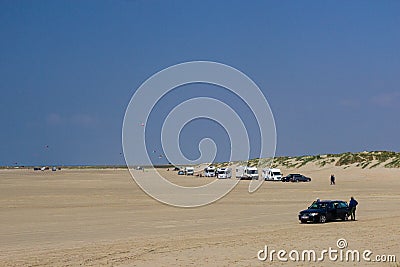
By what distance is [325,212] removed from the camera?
32312 mm

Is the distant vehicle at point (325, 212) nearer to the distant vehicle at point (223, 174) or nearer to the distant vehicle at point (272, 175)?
the distant vehicle at point (272, 175)

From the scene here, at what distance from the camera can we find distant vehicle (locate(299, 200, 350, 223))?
31.7m

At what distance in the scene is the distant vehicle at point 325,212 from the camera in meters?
31.7

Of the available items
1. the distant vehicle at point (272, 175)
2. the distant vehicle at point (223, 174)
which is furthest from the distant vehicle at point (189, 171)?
the distant vehicle at point (272, 175)

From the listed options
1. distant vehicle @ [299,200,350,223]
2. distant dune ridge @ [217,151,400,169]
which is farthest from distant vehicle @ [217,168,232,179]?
distant vehicle @ [299,200,350,223]

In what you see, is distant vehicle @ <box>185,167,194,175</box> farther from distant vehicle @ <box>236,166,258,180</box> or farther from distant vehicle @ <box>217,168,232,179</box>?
distant vehicle @ <box>236,166,258,180</box>

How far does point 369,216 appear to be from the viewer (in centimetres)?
3584

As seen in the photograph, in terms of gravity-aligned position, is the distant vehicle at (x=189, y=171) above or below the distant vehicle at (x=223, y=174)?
above

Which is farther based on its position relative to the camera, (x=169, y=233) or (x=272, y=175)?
(x=272, y=175)

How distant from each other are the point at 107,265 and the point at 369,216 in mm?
21158

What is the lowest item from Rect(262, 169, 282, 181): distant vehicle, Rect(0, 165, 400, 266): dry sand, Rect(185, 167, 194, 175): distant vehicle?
Rect(0, 165, 400, 266): dry sand

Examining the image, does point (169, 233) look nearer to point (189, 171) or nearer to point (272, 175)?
point (272, 175)

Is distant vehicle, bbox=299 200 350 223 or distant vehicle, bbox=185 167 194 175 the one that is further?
distant vehicle, bbox=185 167 194 175

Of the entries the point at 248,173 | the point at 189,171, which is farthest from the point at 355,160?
the point at 189,171
